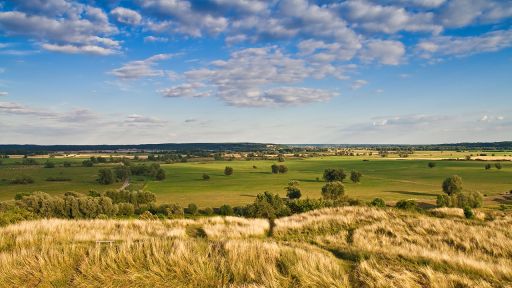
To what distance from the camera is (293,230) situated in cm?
1627

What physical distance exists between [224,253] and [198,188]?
134666 millimetres

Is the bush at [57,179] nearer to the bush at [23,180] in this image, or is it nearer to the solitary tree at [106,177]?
the bush at [23,180]

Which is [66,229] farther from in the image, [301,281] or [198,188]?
[198,188]

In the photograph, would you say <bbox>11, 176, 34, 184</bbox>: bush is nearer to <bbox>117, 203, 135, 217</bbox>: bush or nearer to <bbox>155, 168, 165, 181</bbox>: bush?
<bbox>155, 168, 165, 181</bbox>: bush

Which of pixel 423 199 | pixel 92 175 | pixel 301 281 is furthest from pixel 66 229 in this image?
pixel 92 175

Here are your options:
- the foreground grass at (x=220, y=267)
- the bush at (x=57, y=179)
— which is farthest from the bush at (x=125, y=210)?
the bush at (x=57, y=179)

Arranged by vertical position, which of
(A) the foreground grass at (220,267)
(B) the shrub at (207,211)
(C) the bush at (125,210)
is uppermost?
(A) the foreground grass at (220,267)

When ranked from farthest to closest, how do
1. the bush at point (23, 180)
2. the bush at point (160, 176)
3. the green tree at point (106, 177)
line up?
the bush at point (160, 176), the green tree at point (106, 177), the bush at point (23, 180)

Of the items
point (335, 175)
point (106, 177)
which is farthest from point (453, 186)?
point (106, 177)

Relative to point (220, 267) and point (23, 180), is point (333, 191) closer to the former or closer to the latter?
point (220, 267)

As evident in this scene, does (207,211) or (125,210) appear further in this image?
(207,211)

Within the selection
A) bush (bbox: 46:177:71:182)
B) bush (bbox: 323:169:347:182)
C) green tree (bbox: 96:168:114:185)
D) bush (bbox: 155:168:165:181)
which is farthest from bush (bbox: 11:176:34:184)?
bush (bbox: 323:169:347:182)

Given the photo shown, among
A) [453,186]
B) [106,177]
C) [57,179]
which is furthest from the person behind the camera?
[57,179]

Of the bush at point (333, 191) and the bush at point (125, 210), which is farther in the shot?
the bush at point (333, 191)
